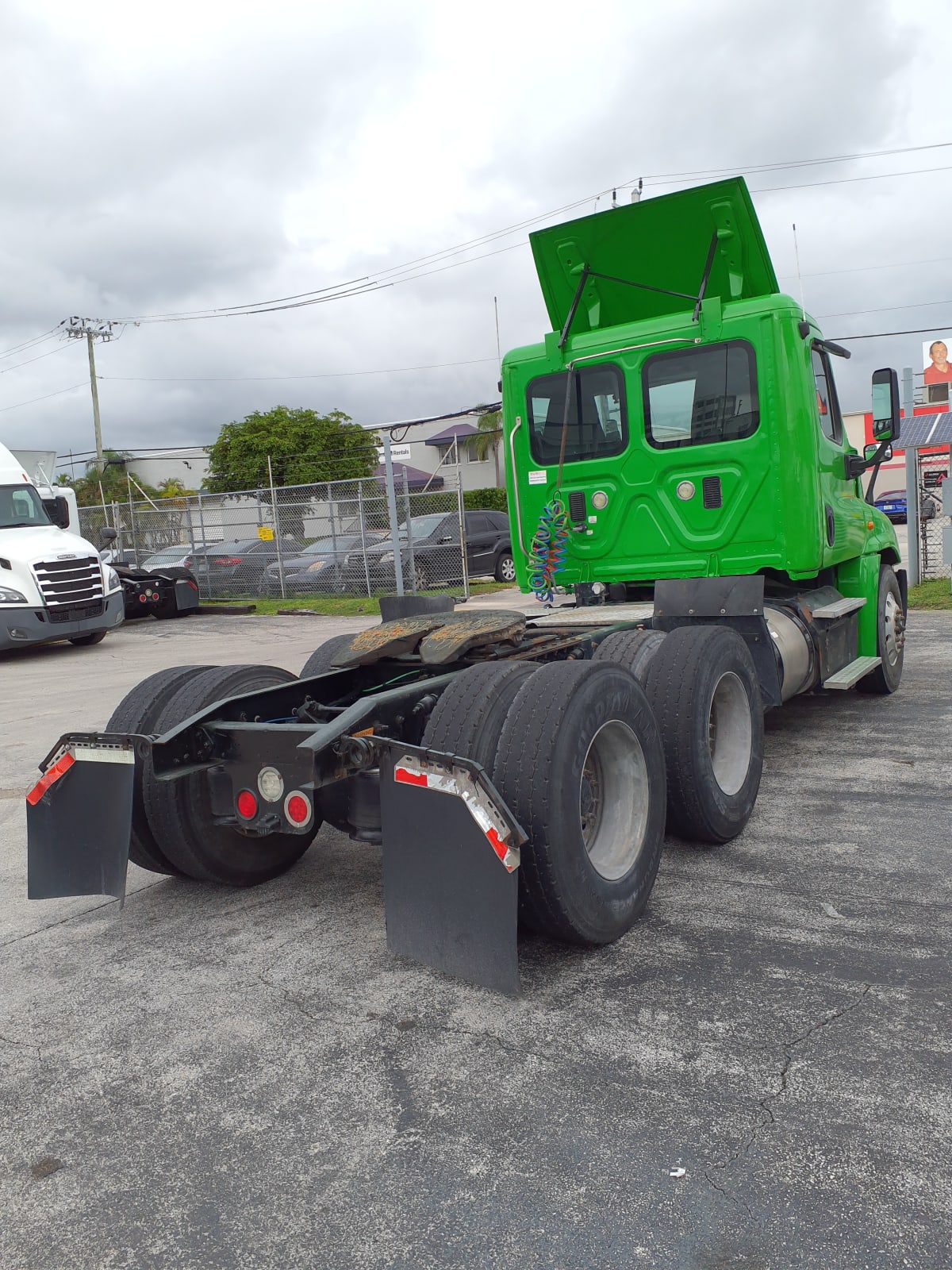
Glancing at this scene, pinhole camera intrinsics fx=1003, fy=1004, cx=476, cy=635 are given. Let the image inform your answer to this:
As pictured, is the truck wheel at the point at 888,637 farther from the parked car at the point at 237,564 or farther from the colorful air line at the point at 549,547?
the parked car at the point at 237,564

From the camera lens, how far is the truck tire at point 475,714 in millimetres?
3373

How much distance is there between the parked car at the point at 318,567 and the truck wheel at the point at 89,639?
18.8 ft

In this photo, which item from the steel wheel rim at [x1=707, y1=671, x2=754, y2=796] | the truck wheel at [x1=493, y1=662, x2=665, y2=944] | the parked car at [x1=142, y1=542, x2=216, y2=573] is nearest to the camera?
the truck wheel at [x1=493, y1=662, x2=665, y2=944]

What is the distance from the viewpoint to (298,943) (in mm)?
3738

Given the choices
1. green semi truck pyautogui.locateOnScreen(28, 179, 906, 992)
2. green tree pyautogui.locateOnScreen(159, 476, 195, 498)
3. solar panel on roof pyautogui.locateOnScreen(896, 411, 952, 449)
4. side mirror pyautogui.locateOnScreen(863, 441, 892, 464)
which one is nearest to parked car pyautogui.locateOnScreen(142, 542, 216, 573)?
solar panel on roof pyautogui.locateOnScreen(896, 411, 952, 449)

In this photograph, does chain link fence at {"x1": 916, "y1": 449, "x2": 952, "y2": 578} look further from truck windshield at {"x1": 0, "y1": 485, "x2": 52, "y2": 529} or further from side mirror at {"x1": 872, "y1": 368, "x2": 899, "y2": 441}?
truck windshield at {"x1": 0, "y1": 485, "x2": 52, "y2": 529}

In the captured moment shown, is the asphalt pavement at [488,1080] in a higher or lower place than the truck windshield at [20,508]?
lower

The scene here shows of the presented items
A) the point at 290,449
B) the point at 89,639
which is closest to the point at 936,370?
the point at 290,449

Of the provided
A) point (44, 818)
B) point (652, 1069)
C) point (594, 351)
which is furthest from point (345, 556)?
point (652, 1069)

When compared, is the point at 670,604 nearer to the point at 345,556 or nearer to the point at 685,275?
the point at 685,275

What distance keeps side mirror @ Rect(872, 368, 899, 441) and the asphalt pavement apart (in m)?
3.57

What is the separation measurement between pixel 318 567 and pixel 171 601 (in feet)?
10.5

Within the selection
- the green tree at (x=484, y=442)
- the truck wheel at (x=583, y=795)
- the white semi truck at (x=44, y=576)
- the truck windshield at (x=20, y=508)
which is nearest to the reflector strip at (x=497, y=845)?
the truck wheel at (x=583, y=795)

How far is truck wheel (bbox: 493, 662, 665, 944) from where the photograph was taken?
319cm
